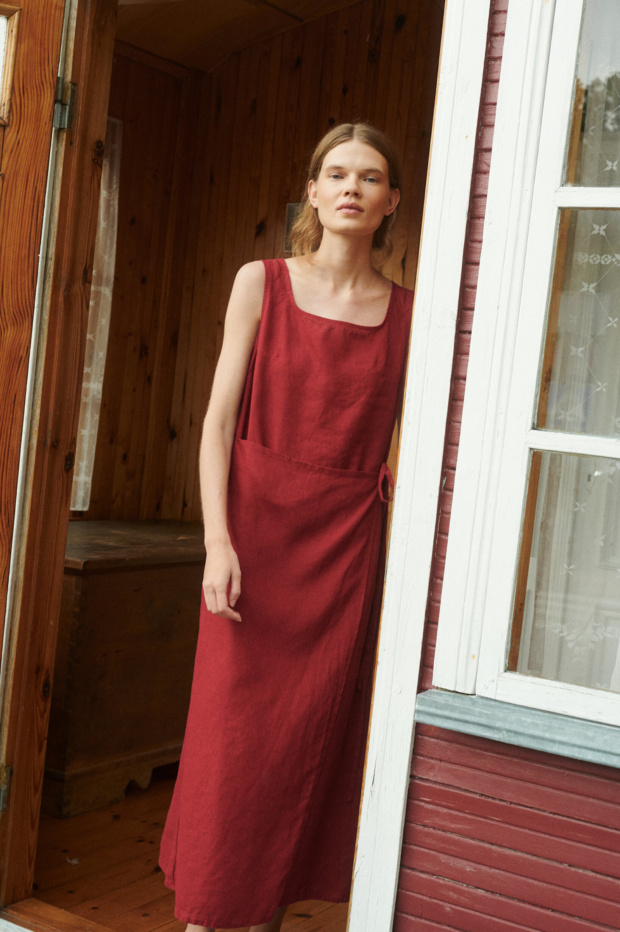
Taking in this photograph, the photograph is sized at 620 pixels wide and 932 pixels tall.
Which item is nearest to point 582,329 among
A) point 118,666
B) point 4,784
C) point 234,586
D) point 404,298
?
point 404,298

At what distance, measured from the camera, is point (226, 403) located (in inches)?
76.1

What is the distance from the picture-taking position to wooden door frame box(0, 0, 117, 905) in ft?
7.51

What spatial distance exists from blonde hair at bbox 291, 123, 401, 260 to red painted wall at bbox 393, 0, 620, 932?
0.40 m

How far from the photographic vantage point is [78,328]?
237 cm

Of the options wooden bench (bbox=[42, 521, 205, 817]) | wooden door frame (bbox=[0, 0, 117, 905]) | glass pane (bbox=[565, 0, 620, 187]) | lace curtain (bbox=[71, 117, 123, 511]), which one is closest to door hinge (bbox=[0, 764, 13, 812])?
wooden door frame (bbox=[0, 0, 117, 905])

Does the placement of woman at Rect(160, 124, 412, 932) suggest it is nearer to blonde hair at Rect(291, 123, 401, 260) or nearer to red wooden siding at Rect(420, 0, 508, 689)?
blonde hair at Rect(291, 123, 401, 260)

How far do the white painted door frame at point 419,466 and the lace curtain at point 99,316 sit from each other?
2886 millimetres

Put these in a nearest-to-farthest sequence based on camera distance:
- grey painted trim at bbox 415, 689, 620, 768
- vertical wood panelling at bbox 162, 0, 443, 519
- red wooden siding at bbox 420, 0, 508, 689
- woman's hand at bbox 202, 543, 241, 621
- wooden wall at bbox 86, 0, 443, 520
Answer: grey painted trim at bbox 415, 689, 620, 768 → red wooden siding at bbox 420, 0, 508, 689 → woman's hand at bbox 202, 543, 241, 621 → vertical wood panelling at bbox 162, 0, 443, 519 → wooden wall at bbox 86, 0, 443, 520

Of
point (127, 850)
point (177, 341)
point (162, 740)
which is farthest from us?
Result: point (177, 341)

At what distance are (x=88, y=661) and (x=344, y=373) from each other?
1.64 meters

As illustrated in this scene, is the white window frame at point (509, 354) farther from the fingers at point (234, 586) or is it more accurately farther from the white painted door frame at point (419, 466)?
the fingers at point (234, 586)

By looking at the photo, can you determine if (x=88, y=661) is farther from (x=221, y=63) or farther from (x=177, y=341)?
(x=221, y=63)

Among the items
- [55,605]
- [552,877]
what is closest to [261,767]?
[552,877]

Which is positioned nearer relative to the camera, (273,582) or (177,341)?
(273,582)
